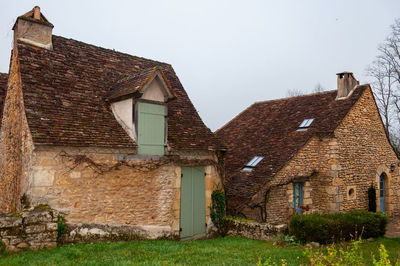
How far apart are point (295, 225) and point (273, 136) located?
6.94 metres

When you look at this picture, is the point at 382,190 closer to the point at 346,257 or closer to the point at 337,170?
the point at 337,170

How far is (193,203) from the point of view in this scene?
11133 mm

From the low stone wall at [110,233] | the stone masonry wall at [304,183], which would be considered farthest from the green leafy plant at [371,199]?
the low stone wall at [110,233]

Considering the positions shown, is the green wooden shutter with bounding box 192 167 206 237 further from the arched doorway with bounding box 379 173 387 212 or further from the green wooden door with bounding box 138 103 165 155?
the arched doorway with bounding box 379 173 387 212

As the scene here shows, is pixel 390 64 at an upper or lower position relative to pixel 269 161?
upper

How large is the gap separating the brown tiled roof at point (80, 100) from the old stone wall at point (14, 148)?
15.6 inches

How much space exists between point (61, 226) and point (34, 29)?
20.3 ft

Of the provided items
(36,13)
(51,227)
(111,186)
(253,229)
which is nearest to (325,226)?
(253,229)

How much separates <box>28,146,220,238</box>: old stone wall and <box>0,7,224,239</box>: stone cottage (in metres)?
0.03

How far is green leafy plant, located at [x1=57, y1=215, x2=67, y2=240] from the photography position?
8258mm

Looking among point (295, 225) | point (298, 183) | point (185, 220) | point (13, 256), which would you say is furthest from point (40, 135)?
point (298, 183)

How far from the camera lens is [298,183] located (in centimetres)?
1452

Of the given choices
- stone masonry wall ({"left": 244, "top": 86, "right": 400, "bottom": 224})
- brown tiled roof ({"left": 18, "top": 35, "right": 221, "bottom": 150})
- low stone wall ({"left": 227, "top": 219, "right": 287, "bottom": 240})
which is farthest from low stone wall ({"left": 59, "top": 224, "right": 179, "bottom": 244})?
stone masonry wall ({"left": 244, "top": 86, "right": 400, "bottom": 224})

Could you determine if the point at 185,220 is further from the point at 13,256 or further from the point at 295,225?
the point at 13,256
